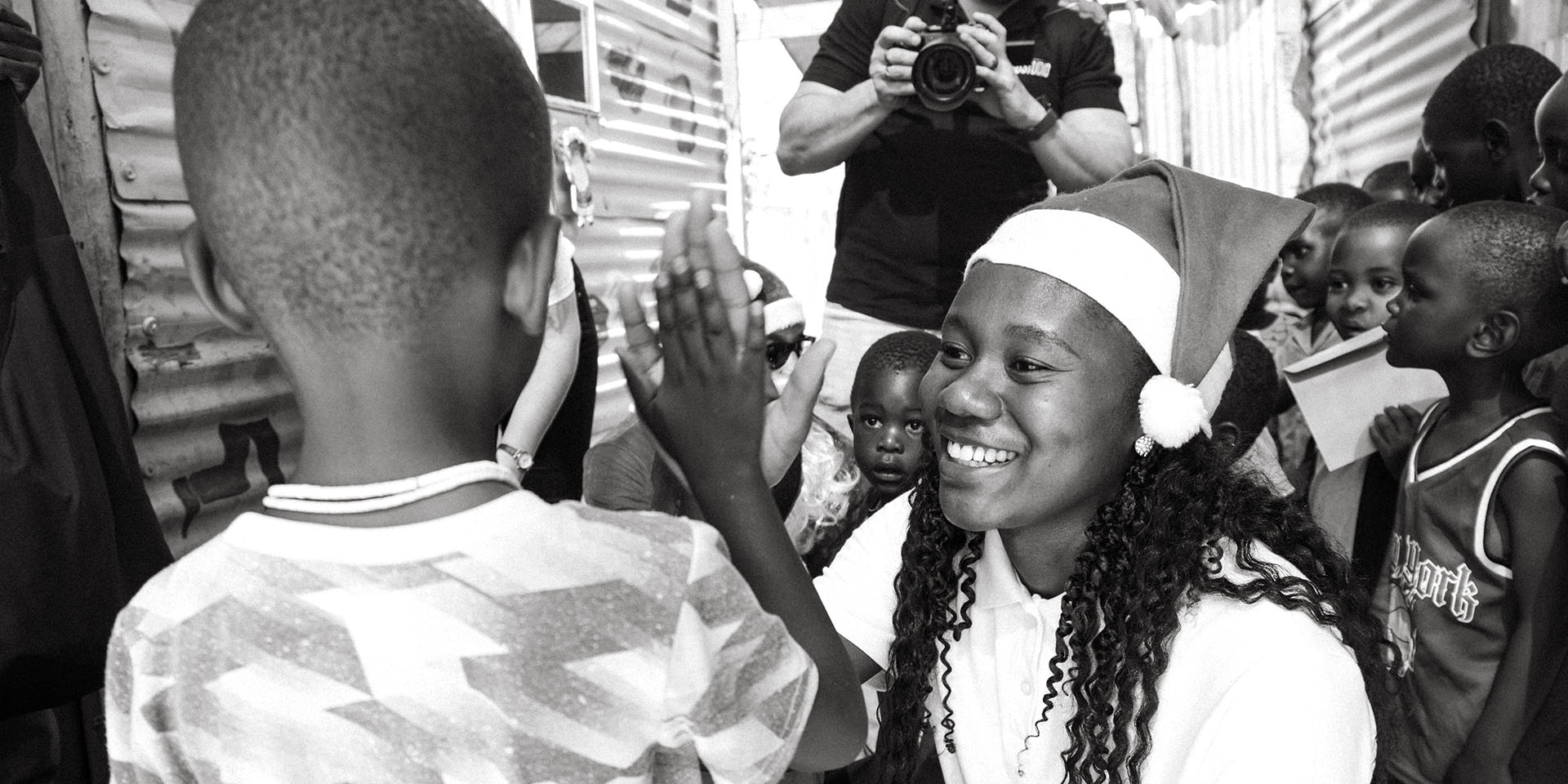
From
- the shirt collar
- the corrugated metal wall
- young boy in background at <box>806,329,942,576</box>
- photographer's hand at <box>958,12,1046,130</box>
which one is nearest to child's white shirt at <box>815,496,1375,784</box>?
the shirt collar

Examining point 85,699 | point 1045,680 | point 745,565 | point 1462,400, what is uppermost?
point 745,565

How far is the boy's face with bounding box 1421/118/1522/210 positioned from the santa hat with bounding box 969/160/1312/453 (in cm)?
196

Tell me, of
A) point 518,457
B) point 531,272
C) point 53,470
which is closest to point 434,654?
point 531,272

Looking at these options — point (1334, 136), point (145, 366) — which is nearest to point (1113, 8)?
point (1334, 136)

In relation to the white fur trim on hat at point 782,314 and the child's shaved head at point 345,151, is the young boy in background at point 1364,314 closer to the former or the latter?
the white fur trim on hat at point 782,314

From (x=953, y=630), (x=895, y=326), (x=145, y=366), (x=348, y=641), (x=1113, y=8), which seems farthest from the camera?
(x=1113, y=8)

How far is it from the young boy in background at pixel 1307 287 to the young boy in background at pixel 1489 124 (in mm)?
513

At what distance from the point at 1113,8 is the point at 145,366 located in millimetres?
5381

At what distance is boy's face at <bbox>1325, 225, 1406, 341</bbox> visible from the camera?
127 inches

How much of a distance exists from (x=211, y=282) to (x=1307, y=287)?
145 inches

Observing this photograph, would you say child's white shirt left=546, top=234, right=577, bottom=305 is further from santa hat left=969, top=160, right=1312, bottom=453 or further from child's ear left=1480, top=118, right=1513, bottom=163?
child's ear left=1480, top=118, right=1513, bottom=163

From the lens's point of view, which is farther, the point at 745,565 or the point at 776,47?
the point at 776,47

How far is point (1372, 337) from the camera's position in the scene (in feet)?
9.29

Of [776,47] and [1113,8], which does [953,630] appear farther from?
[1113,8]
